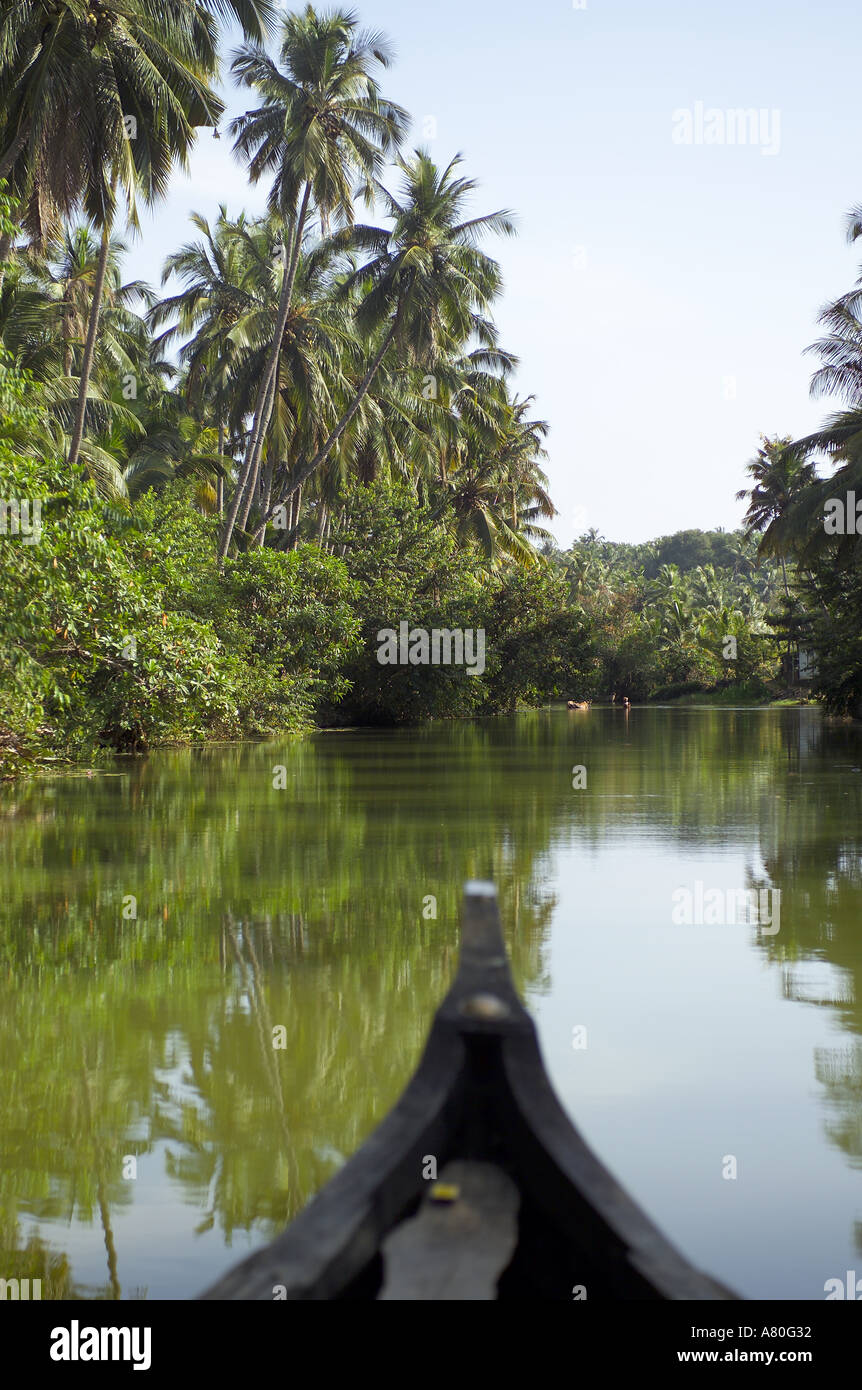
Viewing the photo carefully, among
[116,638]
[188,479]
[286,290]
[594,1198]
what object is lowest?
[594,1198]

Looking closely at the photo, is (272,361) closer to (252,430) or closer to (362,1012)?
(252,430)

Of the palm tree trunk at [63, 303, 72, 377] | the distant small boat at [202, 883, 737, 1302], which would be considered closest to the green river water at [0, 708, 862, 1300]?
the distant small boat at [202, 883, 737, 1302]

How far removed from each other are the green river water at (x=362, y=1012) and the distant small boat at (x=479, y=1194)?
1208 millimetres

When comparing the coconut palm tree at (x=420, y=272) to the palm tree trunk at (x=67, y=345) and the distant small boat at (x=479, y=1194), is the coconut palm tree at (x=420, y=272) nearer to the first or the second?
the palm tree trunk at (x=67, y=345)

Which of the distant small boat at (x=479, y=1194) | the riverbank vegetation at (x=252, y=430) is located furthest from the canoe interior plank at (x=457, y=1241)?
the riverbank vegetation at (x=252, y=430)

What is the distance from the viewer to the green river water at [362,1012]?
4027 mm

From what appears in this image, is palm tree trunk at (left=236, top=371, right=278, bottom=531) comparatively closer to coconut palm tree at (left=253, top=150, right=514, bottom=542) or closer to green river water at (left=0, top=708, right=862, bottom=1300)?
coconut palm tree at (left=253, top=150, right=514, bottom=542)

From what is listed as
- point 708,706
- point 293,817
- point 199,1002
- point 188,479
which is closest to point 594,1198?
point 199,1002

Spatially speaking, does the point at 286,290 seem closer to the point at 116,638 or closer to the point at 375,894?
the point at 116,638

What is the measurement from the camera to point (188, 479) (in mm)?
33031

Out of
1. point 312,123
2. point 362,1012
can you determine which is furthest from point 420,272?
point 362,1012

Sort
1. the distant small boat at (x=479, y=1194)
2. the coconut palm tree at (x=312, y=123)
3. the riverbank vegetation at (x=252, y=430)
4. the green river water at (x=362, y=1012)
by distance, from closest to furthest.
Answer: the distant small boat at (x=479, y=1194), the green river water at (x=362, y=1012), the riverbank vegetation at (x=252, y=430), the coconut palm tree at (x=312, y=123)
